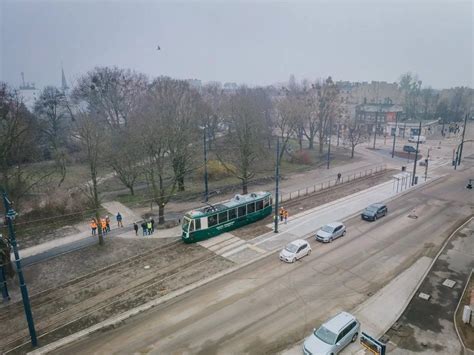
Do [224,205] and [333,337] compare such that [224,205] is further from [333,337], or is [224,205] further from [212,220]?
[333,337]

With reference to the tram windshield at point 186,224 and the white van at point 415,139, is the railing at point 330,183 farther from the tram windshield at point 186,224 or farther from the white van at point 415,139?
the white van at point 415,139

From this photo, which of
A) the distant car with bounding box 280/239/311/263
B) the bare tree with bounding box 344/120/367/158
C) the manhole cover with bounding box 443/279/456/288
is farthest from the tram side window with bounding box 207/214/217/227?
the bare tree with bounding box 344/120/367/158

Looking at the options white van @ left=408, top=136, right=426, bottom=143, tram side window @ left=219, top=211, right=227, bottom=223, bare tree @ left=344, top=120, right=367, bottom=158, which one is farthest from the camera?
white van @ left=408, top=136, right=426, bottom=143

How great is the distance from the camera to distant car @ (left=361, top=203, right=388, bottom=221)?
3114 centimetres

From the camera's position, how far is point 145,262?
23922 millimetres

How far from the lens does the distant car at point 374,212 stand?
1226 inches

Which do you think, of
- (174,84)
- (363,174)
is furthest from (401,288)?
(174,84)

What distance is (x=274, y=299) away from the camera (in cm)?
1944

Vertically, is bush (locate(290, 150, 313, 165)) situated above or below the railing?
above

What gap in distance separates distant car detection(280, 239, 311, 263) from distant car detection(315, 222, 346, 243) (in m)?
2.56

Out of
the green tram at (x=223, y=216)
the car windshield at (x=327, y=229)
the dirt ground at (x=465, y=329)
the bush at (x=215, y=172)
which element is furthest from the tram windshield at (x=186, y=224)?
the bush at (x=215, y=172)

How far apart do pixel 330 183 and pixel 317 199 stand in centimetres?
763

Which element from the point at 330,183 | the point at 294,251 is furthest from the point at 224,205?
the point at 330,183

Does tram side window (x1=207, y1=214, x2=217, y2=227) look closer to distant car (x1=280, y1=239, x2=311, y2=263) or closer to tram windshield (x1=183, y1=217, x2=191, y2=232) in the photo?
tram windshield (x1=183, y1=217, x2=191, y2=232)
